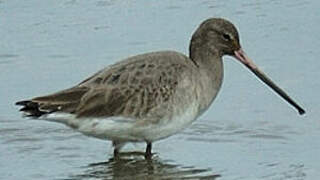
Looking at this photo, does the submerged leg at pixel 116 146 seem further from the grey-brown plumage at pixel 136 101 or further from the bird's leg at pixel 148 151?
the bird's leg at pixel 148 151

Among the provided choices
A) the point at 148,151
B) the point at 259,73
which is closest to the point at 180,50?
the point at 259,73

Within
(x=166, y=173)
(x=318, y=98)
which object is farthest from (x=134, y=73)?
(x=318, y=98)

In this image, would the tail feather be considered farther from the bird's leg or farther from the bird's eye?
the bird's eye

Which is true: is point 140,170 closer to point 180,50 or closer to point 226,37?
point 226,37

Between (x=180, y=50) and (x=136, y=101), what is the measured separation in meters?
2.67

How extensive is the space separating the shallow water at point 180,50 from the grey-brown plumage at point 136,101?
1.03 ft

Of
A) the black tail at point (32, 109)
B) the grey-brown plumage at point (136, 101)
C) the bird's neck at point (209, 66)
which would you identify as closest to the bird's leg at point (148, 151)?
the grey-brown plumage at point (136, 101)

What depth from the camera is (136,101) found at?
870cm

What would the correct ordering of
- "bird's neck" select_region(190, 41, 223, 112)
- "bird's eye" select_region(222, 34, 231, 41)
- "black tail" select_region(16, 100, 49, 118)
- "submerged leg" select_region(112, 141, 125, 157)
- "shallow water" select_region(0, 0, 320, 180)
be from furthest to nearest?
"bird's eye" select_region(222, 34, 231, 41)
"bird's neck" select_region(190, 41, 223, 112)
"submerged leg" select_region(112, 141, 125, 157)
"shallow water" select_region(0, 0, 320, 180)
"black tail" select_region(16, 100, 49, 118)

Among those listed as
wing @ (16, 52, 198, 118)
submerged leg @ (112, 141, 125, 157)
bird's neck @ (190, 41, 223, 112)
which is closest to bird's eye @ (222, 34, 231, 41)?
bird's neck @ (190, 41, 223, 112)

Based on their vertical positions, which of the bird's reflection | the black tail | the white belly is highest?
the black tail

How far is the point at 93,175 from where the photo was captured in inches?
339

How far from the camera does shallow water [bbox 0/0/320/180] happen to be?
873cm

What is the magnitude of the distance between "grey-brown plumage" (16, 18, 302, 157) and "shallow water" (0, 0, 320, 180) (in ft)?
1.03
